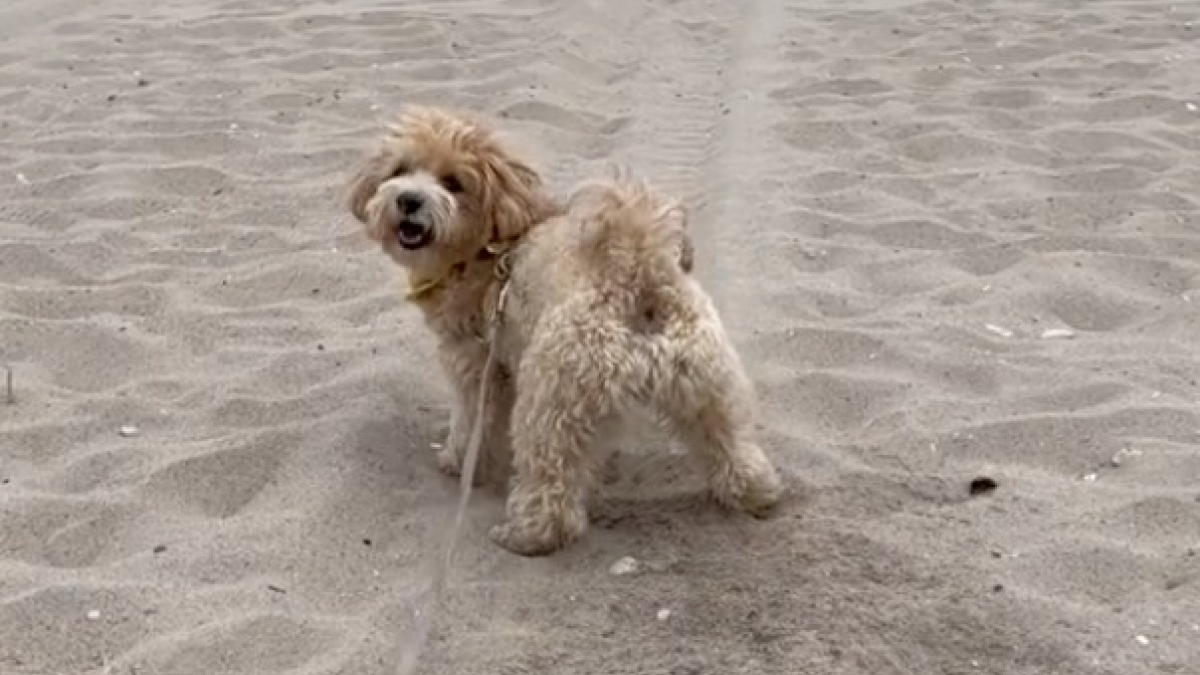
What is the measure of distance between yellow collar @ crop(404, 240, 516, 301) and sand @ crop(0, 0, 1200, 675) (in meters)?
0.28

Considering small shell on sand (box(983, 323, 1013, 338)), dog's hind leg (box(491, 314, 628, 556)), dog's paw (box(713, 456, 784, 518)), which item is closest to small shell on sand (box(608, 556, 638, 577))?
dog's hind leg (box(491, 314, 628, 556))

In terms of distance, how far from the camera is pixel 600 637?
12.9 feet

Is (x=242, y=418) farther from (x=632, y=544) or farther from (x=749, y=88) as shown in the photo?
(x=749, y=88)

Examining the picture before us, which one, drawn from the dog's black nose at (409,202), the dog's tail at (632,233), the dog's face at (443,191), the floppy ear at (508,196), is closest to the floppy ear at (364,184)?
the dog's face at (443,191)

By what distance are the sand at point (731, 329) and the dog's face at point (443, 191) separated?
161 millimetres

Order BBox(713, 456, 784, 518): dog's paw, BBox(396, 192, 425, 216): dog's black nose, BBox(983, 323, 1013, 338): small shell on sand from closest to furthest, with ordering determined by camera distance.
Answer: BBox(713, 456, 784, 518): dog's paw → BBox(396, 192, 425, 216): dog's black nose → BBox(983, 323, 1013, 338): small shell on sand

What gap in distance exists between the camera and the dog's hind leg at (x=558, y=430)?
4188 mm

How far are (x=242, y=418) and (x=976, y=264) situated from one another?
101 inches

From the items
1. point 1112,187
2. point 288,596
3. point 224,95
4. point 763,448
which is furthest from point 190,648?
point 224,95

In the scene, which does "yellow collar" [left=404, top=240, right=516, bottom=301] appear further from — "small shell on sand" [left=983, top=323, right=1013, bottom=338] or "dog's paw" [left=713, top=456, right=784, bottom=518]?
"small shell on sand" [left=983, top=323, right=1013, bottom=338]

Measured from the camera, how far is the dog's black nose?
14.8 feet

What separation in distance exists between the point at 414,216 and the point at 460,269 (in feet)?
0.87

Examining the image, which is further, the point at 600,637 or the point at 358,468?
the point at 358,468

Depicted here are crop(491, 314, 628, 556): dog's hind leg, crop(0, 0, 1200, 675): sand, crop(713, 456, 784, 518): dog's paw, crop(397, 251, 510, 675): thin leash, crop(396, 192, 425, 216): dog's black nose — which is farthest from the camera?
crop(396, 192, 425, 216): dog's black nose
